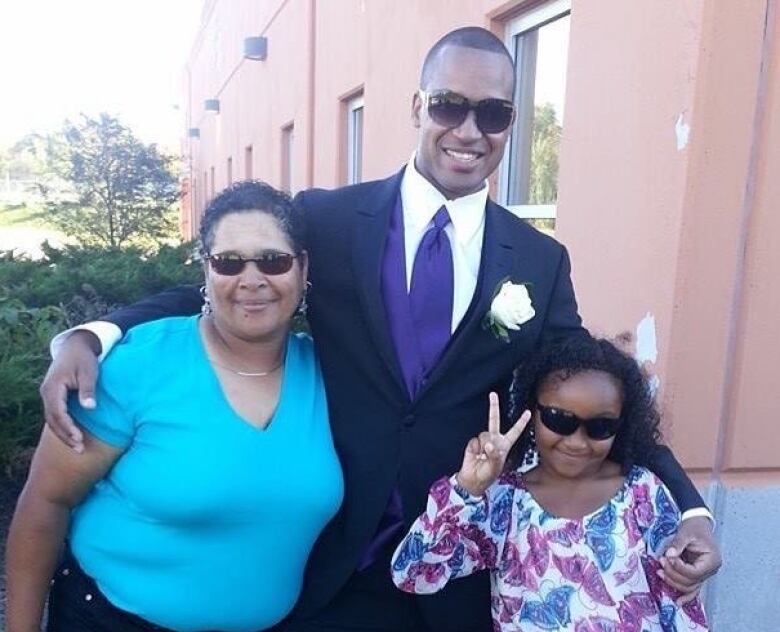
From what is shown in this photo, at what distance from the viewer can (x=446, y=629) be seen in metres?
2.16

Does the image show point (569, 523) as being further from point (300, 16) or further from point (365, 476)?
point (300, 16)

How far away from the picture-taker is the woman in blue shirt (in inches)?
72.1

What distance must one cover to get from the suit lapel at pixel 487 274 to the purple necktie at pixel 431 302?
3 cm

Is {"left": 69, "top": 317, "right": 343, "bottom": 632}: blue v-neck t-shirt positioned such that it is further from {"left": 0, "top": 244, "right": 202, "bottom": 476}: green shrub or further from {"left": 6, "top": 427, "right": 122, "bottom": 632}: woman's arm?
{"left": 0, "top": 244, "right": 202, "bottom": 476}: green shrub

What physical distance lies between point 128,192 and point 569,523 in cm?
2035

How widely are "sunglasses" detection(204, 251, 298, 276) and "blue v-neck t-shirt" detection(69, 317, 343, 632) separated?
0.19 metres

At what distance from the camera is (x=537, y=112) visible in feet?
14.4

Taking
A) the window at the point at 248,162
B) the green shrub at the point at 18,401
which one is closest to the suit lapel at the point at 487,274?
the green shrub at the point at 18,401

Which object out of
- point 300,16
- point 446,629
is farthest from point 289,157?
point 446,629

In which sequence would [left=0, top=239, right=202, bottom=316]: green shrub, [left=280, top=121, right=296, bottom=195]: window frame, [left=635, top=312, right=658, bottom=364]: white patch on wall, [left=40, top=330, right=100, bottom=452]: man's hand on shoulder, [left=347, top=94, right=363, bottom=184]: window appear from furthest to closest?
[left=280, top=121, right=296, bottom=195]: window frame → [left=347, top=94, right=363, bottom=184]: window → [left=0, top=239, right=202, bottom=316]: green shrub → [left=635, top=312, right=658, bottom=364]: white patch on wall → [left=40, top=330, right=100, bottom=452]: man's hand on shoulder

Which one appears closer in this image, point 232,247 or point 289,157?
point 232,247

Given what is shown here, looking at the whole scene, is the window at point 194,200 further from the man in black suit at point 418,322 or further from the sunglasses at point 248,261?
the sunglasses at point 248,261

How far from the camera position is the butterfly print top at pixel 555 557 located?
1920mm

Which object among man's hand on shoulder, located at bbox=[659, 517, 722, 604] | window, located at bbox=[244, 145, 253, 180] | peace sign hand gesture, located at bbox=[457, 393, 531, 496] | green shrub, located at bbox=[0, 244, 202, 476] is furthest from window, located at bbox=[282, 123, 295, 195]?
man's hand on shoulder, located at bbox=[659, 517, 722, 604]
